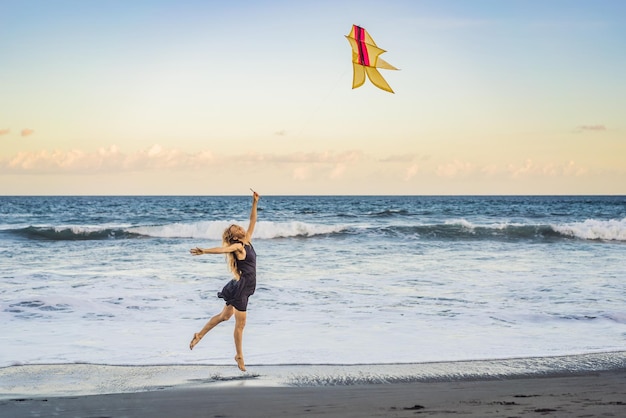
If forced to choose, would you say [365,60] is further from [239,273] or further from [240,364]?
[240,364]

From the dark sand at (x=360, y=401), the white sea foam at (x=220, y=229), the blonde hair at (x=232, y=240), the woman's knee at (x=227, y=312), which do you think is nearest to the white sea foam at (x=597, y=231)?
the white sea foam at (x=220, y=229)

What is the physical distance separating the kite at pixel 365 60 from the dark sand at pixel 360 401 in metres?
2.76

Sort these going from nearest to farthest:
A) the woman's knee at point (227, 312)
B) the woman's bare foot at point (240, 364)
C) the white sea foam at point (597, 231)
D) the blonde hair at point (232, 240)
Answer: the blonde hair at point (232, 240), the woman's bare foot at point (240, 364), the woman's knee at point (227, 312), the white sea foam at point (597, 231)

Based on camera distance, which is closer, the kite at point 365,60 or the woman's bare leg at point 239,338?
the woman's bare leg at point 239,338

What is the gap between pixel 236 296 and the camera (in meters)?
→ 5.83

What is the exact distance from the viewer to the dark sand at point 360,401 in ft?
15.1

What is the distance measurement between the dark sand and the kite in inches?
108

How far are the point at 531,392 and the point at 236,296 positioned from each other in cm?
255

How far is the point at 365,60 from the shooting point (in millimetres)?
6262

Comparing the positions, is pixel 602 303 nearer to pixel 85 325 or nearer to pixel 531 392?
pixel 531 392

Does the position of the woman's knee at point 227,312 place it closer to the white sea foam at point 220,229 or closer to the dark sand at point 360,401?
the dark sand at point 360,401

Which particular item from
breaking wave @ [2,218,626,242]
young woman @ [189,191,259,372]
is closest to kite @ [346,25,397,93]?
young woman @ [189,191,259,372]

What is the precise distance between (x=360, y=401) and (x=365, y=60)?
3.14 meters

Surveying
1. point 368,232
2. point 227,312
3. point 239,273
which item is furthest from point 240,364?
point 368,232
